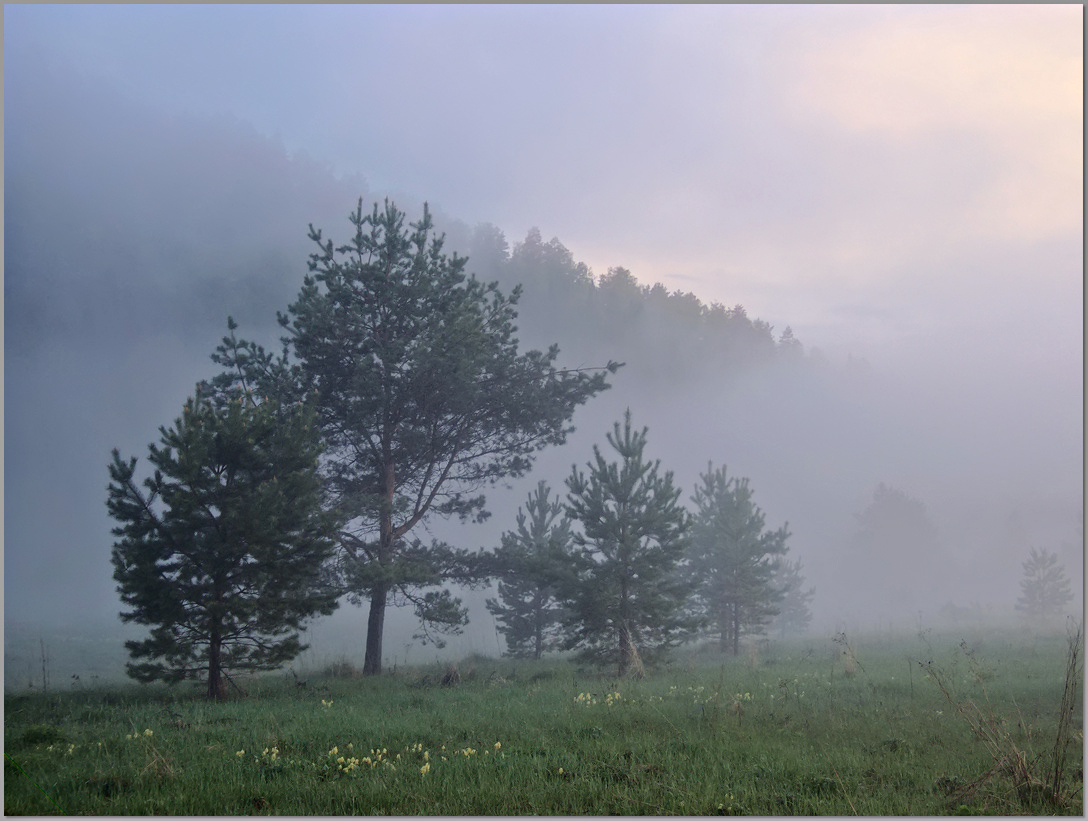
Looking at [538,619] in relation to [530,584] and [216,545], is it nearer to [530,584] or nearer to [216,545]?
[530,584]

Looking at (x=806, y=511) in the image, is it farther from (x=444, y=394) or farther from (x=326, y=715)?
(x=326, y=715)

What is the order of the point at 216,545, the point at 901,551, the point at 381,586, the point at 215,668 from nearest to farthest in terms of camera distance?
the point at 216,545 → the point at 215,668 → the point at 381,586 → the point at 901,551

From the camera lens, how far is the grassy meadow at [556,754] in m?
5.57

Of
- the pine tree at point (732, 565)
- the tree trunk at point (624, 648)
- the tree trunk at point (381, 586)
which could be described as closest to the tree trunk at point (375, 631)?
the tree trunk at point (381, 586)

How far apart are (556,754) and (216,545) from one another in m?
8.02

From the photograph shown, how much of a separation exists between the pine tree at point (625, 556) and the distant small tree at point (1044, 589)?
99.3 ft

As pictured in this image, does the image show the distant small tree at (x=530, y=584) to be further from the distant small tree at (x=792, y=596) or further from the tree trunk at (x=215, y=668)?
the distant small tree at (x=792, y=596)

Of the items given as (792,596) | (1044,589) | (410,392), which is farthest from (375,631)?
(1044,589)

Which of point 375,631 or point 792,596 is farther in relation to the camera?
point 792,596

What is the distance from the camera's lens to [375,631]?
17.3m

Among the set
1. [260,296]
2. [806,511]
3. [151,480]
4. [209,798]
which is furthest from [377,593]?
[806,511]

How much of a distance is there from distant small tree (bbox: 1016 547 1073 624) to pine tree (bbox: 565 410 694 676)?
3027 centimetres

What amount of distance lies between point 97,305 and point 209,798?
10407cm

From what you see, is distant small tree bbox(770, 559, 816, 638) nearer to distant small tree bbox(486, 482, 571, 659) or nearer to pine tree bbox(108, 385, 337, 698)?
distant small tree bbox(486, 482, 571, 659)
